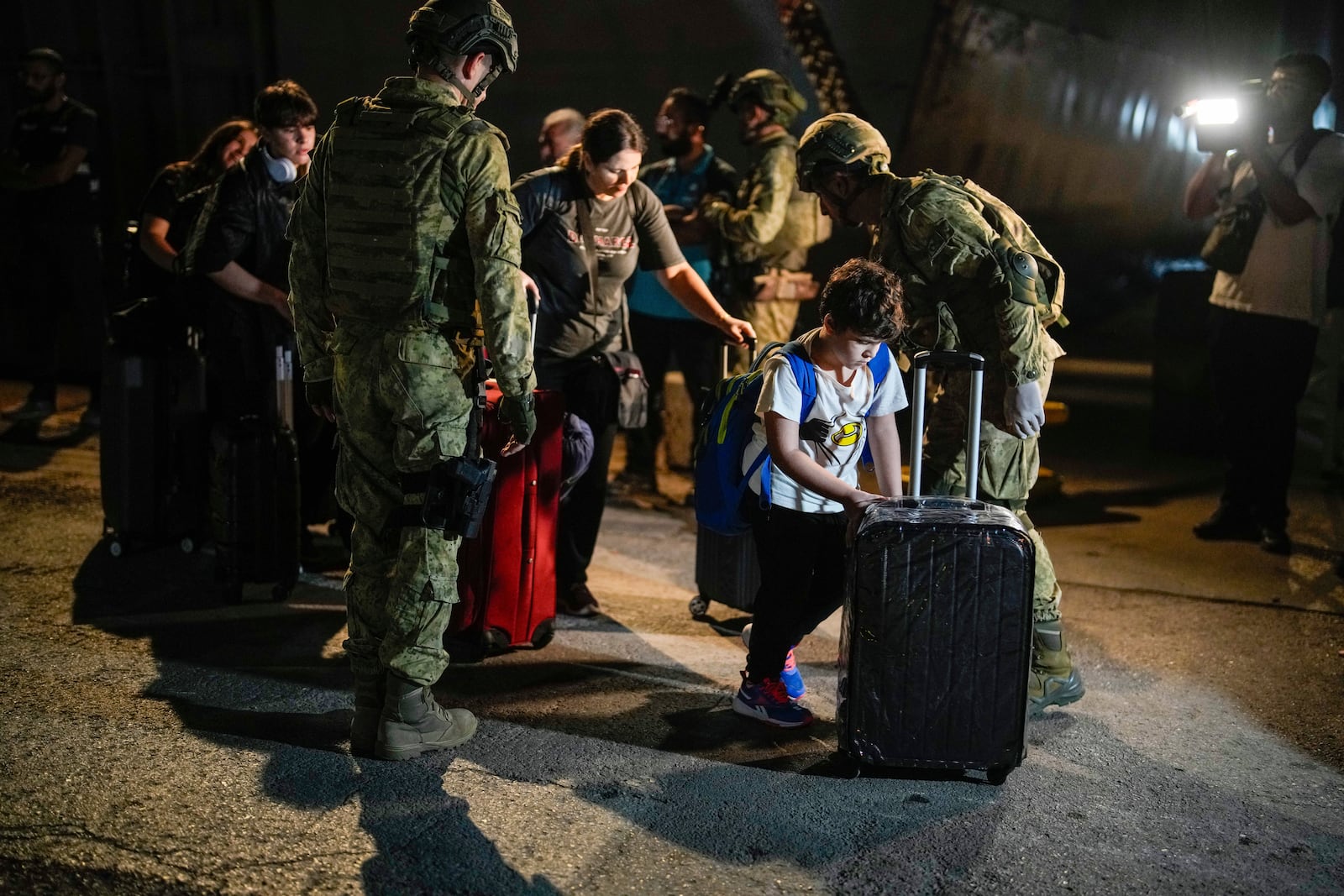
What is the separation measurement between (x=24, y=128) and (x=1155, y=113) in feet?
29.8

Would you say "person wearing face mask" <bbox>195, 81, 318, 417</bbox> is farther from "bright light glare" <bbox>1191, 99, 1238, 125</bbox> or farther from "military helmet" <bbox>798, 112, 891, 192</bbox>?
"bright light glare" <bbox>1191, 99, 1238, 125</bbox>

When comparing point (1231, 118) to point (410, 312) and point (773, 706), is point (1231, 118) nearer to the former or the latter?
point (773, 706)

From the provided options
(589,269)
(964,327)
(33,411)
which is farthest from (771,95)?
(33,411)

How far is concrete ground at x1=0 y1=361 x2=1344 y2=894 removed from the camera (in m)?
3.12

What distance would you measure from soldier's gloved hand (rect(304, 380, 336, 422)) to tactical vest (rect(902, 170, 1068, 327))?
181 cm

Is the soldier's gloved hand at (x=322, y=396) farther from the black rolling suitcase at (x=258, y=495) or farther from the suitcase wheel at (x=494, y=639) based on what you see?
the black rolling suitcase at (x=258, y=495)


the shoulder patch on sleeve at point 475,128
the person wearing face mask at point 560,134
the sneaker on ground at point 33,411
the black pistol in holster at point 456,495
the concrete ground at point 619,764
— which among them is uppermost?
the person wearing face mask at point 560,134

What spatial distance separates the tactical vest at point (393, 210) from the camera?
345 cm

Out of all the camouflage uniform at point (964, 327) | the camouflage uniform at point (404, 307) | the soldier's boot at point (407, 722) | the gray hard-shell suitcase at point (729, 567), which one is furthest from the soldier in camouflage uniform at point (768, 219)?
the soldier's boot at point (407, 722)

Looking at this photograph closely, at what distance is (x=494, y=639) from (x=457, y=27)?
6.59 ft

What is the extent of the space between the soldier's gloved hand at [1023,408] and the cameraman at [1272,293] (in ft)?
8.80

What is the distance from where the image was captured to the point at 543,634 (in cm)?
468

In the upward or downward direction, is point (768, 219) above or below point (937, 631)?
above

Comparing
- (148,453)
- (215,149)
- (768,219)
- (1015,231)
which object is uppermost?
(215,149)
